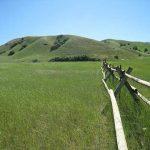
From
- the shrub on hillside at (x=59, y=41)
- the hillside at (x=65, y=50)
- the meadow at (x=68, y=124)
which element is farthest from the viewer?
the shrub on hillside at (x=59, y=41)

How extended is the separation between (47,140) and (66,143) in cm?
49

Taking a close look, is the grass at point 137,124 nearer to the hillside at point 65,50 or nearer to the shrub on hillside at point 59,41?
the hillside at point 65,50

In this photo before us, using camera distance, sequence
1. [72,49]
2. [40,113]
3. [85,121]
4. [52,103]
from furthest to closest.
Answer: [72,49], [52,103], [40,113], [85,121]

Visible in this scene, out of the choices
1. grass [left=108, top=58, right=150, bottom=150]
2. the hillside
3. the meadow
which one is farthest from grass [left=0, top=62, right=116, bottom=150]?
the hillside

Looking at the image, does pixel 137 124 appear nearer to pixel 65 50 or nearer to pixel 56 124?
pixel 56 124

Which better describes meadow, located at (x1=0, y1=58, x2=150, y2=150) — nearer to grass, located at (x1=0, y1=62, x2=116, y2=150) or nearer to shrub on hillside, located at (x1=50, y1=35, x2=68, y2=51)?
grass, located at (x1=0, y1=62, x2=116, y2=150)

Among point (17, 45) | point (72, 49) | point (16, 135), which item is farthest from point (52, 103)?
point (17, 45)

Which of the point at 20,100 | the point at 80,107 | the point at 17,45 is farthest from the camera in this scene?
the point at 17,45

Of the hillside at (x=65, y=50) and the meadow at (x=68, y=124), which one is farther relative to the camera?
the hillside at (x=65, y=50)

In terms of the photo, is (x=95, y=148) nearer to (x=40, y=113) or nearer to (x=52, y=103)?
(x=40, y=113)

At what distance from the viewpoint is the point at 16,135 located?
8312 mm

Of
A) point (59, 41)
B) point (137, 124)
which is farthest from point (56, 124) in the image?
point (59, 41)

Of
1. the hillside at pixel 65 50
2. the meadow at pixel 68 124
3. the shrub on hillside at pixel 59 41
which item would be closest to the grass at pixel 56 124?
the meadow at pixel 68 124

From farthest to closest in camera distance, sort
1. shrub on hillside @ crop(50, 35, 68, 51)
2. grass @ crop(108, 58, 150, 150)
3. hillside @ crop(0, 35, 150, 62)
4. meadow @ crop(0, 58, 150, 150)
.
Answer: shrub on hillside @ crop(50, 35, 68, 51)
hillside @ crop(0, 35, 150, 62)
meadow @ crop(0, 58, 150, 150)
grass @ crop(108, 58, 150, 150)
